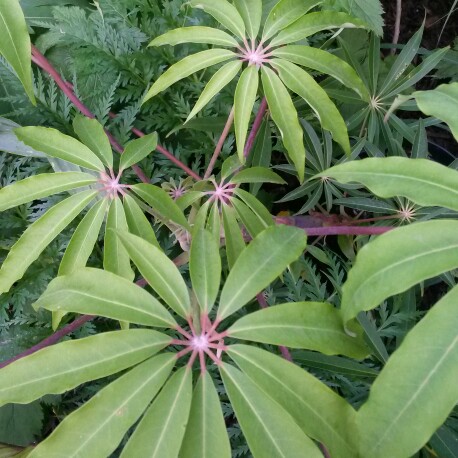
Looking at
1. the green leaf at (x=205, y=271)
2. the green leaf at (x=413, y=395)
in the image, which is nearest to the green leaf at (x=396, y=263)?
the green leaf at (x=413, y=395)

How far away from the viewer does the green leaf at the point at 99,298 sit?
1.82 ft

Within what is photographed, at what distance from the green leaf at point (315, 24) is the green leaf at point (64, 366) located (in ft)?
1.58

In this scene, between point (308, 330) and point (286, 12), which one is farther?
point (286, 12)

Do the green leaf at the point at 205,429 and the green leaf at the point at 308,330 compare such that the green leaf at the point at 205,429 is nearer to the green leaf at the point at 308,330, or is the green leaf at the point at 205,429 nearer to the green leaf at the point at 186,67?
the green leaf at the point at 308,330

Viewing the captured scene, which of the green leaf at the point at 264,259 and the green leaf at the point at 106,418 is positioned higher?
the green leaf at the point at 264,259

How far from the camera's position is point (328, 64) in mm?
696

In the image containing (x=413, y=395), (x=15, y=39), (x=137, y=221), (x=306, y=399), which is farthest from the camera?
(x=137, y=221)

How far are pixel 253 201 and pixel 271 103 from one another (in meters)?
0.16

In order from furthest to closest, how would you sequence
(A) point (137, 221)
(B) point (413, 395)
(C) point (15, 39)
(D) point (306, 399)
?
(A) point (137, 221), (C) point (15, 39), (D) point (306, 399), (B) point (413, 395)

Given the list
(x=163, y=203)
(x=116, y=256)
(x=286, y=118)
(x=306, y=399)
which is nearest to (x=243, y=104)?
(x=286, y=118)

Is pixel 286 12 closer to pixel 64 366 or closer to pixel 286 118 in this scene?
pixel 286 118

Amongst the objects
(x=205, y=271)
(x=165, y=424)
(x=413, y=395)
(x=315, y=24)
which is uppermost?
(x=315, y=24)

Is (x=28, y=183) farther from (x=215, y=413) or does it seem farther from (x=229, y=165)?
(x=215, y=413)

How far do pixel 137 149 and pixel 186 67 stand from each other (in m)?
0.15
